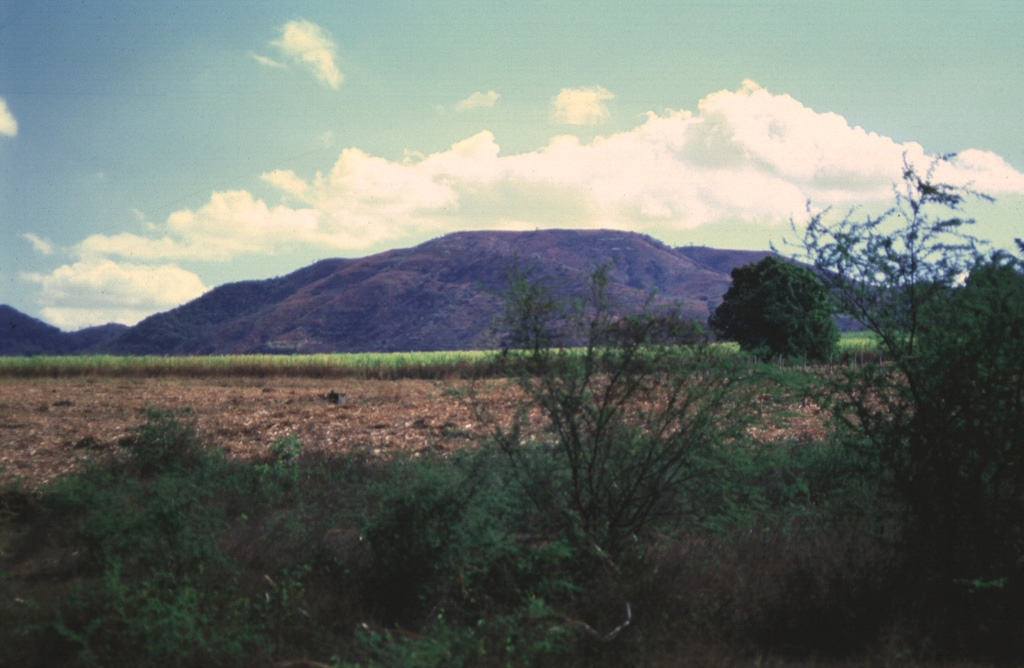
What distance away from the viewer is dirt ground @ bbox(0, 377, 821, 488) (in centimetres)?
1188

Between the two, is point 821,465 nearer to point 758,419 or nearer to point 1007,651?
point 758,419

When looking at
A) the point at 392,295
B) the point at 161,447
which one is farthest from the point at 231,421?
the point at 392,295

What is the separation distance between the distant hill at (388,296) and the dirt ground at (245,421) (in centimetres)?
8713

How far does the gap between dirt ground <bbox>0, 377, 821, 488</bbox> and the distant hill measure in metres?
87.1

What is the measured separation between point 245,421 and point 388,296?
132156mm

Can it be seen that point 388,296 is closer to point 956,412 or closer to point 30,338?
point 30,338

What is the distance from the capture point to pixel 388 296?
481 ft

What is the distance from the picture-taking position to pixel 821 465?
7.91 m

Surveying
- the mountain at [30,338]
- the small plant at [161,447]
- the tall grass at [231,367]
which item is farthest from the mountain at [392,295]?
the small plant at [161,447]

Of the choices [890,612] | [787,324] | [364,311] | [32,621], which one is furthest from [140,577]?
[364,311]

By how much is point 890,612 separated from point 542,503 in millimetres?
2990

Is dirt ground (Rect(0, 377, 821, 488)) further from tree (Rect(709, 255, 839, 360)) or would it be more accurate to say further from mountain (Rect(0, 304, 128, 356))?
mountain (Rect(0, 304, 128, 356))

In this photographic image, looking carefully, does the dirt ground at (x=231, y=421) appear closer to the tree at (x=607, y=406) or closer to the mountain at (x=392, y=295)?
the tree at (x=607, y=406)

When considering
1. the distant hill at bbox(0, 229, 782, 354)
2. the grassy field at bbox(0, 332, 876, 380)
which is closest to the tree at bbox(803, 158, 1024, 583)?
the grassy field at bbox(0, 332, 876, 380)
